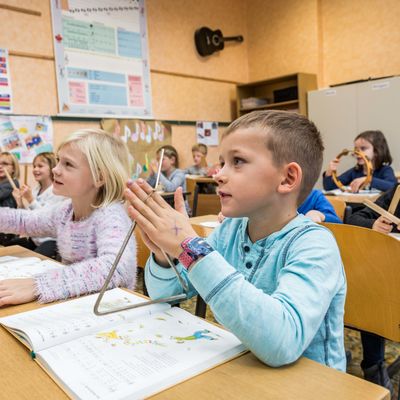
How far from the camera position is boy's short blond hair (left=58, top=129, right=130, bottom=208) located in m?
1.34

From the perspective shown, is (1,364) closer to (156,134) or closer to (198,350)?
(198,350)

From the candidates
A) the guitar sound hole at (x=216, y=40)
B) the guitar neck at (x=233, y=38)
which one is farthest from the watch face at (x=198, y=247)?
the guitar neck at (x=233, y=38)

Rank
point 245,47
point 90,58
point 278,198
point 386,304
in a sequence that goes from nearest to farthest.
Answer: point 278,198 < point 386,304 < point 90,58 < point 245,47

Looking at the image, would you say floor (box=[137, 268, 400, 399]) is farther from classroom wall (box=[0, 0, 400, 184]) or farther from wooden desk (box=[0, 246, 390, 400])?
classroom wall (box=[0, 0, 400, 184])

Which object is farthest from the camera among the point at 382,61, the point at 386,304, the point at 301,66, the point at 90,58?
the point at 301,66

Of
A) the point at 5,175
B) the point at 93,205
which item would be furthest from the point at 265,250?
the point at 5,175

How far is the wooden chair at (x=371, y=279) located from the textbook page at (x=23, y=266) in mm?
905

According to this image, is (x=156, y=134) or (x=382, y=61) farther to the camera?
(x=156, y=134)

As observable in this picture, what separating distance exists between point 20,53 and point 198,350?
4.35 m

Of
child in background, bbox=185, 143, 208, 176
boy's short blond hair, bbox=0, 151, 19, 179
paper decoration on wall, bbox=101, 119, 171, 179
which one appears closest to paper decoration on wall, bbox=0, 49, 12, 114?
boy's short blond hair, bbox=0, 151, 19, 179

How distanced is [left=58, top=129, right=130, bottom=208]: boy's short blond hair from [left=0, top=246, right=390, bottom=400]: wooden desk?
765 mm

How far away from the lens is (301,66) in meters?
5.80

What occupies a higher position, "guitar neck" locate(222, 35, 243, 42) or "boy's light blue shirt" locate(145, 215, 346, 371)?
"guitar neck" locate(222, 35, 243, 42)

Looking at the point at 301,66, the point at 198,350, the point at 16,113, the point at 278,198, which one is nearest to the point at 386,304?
the point at 278,198
